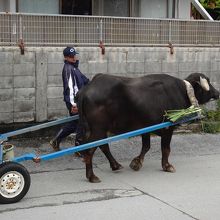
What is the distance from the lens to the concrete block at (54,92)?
931 centimetres

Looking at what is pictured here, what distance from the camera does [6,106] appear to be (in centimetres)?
897

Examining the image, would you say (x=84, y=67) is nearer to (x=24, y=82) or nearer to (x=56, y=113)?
(x=56, y=113)

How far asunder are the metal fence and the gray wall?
27cm

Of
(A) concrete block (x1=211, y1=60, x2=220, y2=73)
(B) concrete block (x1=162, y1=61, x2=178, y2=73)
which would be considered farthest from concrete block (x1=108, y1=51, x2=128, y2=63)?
(A) concrete block (x1=211, y1=60, x2=220, y2=73)

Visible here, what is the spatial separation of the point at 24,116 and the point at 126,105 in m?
2.70

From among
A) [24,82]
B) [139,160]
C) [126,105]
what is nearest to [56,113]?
[24,82]

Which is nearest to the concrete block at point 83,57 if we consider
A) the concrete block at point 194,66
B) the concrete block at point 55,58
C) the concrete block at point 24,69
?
the concrete block at point 55,58

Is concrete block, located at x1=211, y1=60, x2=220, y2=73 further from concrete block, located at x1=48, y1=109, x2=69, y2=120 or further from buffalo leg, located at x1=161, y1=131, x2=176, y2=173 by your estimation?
buffalo leg, located at x1=161, y1=131, x2=176, y2=173

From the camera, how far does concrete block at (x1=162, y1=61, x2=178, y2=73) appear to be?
10.5 metres

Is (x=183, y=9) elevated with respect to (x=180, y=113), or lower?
elevated

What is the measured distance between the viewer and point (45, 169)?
7.69 meters

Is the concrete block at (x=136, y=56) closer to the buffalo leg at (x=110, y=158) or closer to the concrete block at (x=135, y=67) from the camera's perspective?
the concrete block at (x=135, y=67)

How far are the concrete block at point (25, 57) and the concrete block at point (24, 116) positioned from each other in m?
0.93

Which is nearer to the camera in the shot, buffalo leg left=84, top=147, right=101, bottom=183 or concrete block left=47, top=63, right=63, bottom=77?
buffalo leg left=84, top=147, right=101, bottom=183
